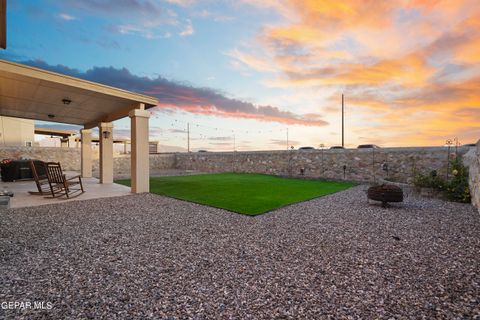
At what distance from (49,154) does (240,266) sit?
59.5 feet

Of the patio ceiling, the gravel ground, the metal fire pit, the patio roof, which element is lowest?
the gravel ground

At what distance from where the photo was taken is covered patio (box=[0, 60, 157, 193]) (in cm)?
549

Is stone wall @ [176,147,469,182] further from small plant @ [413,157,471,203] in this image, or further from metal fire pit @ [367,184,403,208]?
metal fire pit @ [367,184,403,208]

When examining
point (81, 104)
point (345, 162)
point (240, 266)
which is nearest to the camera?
point (240, 266)

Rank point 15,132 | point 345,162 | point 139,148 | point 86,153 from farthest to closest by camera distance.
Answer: point 15,132, point 86,153, point 345,162, point 139,148

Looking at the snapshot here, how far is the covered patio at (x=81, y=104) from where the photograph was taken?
18.0ft

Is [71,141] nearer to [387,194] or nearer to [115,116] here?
[115,116]

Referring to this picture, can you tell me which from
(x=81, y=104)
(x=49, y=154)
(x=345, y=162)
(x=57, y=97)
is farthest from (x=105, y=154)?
(x=345, y=162)

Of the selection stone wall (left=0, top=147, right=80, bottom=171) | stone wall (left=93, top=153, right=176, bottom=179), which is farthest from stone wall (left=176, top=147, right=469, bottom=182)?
stone wall (left=0, top=147, right=80, bottom=171)

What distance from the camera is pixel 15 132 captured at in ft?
58.2

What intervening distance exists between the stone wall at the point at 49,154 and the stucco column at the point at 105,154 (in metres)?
8.27

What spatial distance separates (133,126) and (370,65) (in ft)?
28.5

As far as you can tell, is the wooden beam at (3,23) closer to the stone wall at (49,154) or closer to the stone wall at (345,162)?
the stone wall at (345,162)

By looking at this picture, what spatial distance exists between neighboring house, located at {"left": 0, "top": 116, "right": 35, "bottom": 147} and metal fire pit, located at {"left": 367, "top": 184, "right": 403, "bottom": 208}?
2397 centimetres
